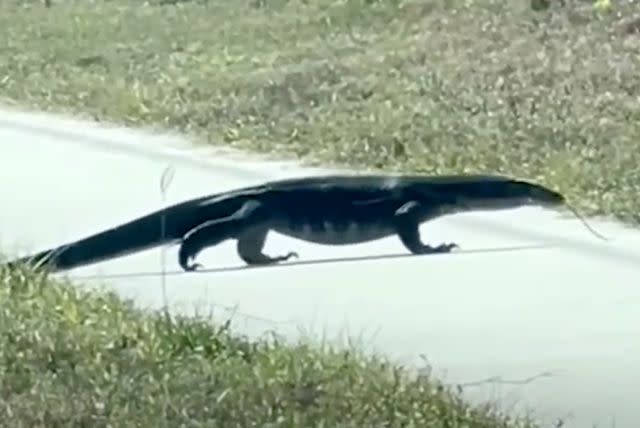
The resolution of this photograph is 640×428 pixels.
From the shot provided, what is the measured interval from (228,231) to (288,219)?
23 centimetres

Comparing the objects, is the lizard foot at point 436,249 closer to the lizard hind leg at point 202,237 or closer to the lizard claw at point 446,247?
the lizard claw at point 446,247

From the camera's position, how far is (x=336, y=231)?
7320 millimetres

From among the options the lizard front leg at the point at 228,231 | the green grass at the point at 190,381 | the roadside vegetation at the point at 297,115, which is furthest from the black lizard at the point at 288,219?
the green grass at the point at 190,381

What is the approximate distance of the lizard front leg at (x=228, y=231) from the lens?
7086 mm

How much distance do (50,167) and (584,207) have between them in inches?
130

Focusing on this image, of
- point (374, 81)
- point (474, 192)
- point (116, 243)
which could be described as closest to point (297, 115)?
point (374, 81)

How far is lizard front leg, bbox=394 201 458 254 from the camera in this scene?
727 centimetres

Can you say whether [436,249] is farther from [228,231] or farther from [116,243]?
[116,243]

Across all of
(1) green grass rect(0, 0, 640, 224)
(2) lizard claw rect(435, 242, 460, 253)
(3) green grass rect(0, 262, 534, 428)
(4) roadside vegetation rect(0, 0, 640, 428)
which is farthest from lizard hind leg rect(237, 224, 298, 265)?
(1) green grass rect(0, 0, 640, 224)

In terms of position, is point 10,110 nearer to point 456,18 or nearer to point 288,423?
point 456,18

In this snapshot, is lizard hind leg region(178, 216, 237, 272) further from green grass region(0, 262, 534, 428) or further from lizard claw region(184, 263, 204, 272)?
green grass region(0, 262, 534, 428)

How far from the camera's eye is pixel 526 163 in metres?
9.77

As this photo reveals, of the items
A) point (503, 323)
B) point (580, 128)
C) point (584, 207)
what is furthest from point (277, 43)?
point (503, 323)

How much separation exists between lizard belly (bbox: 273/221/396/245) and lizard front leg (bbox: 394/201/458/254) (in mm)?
47
